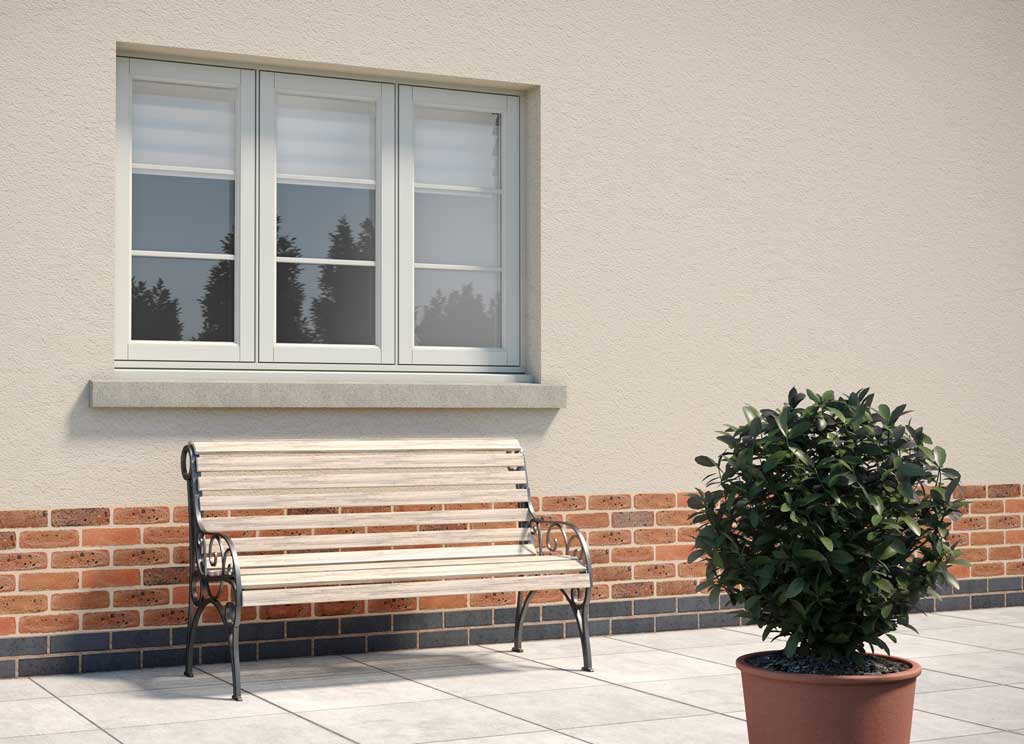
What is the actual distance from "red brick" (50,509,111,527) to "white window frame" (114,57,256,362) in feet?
2.39

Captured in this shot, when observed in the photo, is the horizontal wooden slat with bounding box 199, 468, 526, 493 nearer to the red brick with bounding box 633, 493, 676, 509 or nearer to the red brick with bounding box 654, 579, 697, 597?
the red brick with bounding box 633, 493, 676, 509

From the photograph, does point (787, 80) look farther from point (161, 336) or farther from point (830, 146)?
point (161, 336)

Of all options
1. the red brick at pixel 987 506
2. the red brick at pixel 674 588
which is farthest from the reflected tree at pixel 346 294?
the red brick at pixel 987 506

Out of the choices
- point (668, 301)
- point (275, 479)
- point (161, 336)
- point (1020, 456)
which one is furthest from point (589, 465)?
point (1020, 456)


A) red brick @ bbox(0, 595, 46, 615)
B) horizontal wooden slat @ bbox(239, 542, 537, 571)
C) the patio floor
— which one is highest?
horizontal wooden slat @ bbox(239, 542, 537, 571)

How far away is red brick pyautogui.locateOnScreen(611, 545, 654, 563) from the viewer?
709 centimetres

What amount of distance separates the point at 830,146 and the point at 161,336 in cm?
381

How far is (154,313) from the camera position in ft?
21.0

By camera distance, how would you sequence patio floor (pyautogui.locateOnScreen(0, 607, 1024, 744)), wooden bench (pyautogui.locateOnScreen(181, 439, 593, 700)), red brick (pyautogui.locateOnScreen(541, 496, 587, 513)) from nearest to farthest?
1. patio floor (pyautogui.locateOnScreen(0, 607, 1024, 744))
2. wooden bench (pyautogui.locateOnScreen(181, 439, 593, 700))
3. red brick (pyautogui.locateOnScreen(541, 496, 587, 513))

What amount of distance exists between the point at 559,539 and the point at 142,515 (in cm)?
211

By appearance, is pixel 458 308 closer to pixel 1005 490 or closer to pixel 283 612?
pixel 283 612

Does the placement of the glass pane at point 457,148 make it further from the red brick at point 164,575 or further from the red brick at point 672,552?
the red brick at point 164,575

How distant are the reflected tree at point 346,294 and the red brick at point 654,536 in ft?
5.61

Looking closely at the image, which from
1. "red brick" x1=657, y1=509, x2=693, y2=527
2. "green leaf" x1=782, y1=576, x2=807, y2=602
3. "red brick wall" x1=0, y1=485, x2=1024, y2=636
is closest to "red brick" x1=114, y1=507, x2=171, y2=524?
"red brick wall" x1=0, y1=485, x2=1024, y2=636
